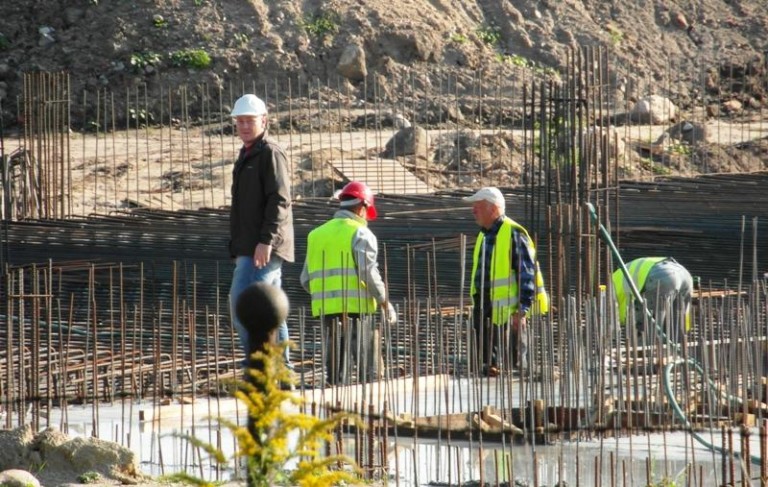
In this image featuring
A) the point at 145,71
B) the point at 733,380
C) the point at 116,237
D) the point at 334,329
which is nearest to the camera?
the point at 733,380

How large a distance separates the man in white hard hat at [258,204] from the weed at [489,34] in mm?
16186

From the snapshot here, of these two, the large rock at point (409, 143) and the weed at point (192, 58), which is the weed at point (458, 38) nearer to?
the weed at point (192, 58)

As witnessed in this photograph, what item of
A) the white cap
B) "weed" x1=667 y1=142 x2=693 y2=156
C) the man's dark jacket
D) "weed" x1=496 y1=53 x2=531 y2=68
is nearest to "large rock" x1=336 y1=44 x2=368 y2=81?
"weed" x1=496 y1=53 x2=531 y2=68

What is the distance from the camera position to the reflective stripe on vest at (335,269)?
934 centimetres

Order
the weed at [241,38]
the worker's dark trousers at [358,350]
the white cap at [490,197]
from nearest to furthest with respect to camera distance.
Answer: the worker's dark trousers at [358,350], the white cap at [490,197], the weed at [241,38]

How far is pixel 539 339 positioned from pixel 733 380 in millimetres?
985

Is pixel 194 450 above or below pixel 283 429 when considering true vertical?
below

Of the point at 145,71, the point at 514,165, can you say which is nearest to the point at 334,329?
the point at 514,165

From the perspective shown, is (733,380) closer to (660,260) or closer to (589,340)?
(589,340)

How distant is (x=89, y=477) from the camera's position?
22.6 feet

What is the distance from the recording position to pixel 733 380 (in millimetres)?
A: 7586

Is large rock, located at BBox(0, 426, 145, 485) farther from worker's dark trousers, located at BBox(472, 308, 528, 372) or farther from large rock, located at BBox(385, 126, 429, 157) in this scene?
large rock, located at BBox(385, 126, 429, 157)

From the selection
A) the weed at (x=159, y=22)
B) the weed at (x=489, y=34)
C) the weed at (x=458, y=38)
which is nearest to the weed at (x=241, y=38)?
the weed at (x=159, y=22)

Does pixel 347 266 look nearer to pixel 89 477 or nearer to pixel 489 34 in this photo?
pixel 89 477
